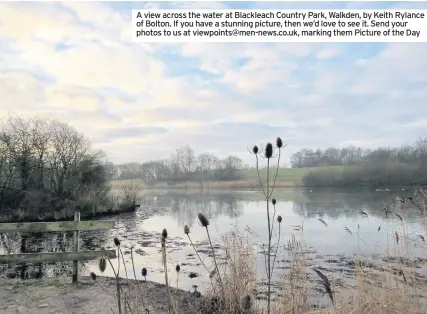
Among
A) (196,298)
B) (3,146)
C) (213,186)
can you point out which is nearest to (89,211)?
(3,146)

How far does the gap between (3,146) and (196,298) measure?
2744 cm

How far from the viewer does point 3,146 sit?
1093 inches

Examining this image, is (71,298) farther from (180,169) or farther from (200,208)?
(180,169)

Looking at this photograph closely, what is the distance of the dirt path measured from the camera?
532 centimetres

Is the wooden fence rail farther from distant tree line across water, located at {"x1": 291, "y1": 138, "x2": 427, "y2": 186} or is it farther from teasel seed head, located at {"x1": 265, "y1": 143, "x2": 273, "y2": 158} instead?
distant tree line across water, located at {"x1": 291, "y1": 138, "x2": 427, "y2": 186}

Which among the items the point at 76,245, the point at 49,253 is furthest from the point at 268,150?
the point at 49,253

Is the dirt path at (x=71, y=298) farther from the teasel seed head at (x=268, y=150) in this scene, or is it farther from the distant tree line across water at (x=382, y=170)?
the distant tree line across water at (x=382, y=170)

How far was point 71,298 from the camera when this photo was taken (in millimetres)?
5824

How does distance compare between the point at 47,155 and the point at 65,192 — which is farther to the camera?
the point at 47,155

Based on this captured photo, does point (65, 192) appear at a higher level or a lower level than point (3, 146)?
lower

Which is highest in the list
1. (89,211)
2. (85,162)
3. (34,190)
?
(85,162)

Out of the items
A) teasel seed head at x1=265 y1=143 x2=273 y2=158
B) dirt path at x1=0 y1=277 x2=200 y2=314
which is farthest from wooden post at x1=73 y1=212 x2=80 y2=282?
teasel seed head at x1=265 y1=143 x2=273 y2=158

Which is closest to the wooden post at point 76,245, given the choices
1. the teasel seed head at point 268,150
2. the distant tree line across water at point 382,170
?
the teasel seed head at point 268,150

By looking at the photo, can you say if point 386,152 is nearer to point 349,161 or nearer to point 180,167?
point 349,161
